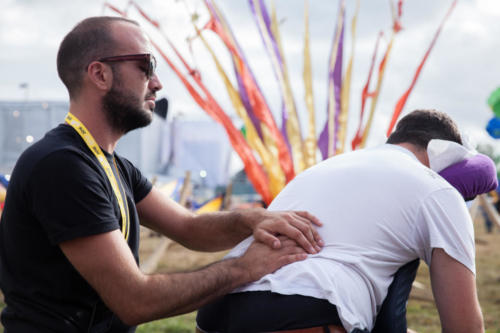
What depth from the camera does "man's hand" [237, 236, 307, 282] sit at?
147 cm

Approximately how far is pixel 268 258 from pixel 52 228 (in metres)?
0.58

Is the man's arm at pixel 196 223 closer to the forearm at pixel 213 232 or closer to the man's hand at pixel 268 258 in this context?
the forearm at pixel 213 232

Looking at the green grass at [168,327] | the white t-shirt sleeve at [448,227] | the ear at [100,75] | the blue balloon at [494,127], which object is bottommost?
the green grass at [168,327]

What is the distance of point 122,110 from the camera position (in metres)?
1.61

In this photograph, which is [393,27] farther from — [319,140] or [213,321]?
[213,321]

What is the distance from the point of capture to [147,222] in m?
2.01

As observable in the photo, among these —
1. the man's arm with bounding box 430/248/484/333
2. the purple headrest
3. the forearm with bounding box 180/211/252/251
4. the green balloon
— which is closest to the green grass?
the forearm with bounding box 180/211/252/251

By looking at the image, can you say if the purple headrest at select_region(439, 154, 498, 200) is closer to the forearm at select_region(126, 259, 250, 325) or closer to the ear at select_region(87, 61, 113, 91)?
the forearm at select_region(126, 259, 250, 325)

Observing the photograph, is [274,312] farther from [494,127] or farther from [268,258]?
[494,127]

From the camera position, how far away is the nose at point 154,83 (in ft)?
5.54

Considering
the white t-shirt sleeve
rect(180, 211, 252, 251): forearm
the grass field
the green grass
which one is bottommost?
the grass field

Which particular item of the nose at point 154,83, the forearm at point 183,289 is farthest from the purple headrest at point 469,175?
the nose at point 154,83

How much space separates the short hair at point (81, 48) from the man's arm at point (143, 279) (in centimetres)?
52

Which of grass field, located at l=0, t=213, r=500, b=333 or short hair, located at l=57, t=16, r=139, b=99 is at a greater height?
short hair, located at l=57, t=16, r=139, b=99
